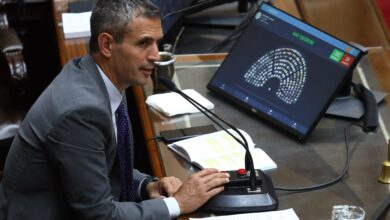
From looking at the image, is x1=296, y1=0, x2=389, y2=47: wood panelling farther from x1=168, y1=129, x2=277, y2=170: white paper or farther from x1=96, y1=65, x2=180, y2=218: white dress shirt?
x1=96, y1=65, x2=180, y2=218: white dress shirt

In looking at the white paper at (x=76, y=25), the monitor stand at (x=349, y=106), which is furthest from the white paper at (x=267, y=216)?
the white paper at (x=76, y=25)

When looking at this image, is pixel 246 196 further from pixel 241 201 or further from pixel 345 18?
pixel 345 18

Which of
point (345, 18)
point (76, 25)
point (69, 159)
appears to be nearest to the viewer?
point (69, 159)

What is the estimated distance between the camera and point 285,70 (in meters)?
1.86

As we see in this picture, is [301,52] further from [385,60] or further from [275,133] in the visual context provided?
[385,60]

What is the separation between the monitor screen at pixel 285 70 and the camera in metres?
1.75

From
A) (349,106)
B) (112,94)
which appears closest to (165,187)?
(112,94)

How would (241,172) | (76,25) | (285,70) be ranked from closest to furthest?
(241,172) < (285,70) < (76,25)

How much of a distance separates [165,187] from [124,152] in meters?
0.15

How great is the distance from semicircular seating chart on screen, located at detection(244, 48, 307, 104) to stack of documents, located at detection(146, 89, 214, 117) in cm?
15

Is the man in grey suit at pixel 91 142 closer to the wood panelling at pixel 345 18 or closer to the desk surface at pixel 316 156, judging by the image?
the desk surface at pixel 316 156

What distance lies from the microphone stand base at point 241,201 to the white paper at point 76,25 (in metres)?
1.14

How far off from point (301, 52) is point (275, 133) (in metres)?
0.23

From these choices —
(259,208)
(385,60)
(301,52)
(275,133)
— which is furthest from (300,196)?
(385,60)
